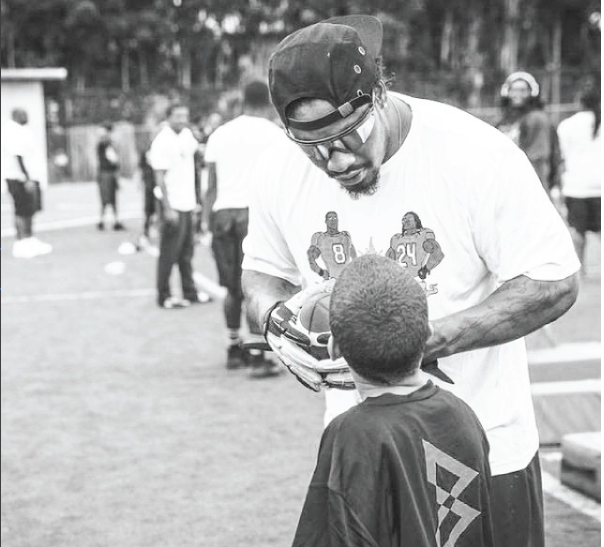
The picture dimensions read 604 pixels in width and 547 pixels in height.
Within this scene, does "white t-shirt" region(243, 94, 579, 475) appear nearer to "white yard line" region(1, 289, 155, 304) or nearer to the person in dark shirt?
the person in dark shirt

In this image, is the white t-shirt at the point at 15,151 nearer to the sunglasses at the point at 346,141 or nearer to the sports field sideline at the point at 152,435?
the sports field sideline at the point at 152,435

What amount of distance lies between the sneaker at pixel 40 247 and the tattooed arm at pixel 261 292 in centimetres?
1236

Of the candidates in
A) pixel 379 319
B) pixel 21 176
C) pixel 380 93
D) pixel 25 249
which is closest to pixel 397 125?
pixel 380 93

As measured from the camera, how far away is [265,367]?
24.5ft

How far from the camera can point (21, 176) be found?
42.1 ft

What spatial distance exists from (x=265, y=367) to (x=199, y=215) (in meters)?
8.16

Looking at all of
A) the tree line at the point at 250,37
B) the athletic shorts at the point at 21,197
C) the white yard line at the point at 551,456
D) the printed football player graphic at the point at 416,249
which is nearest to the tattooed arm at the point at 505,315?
the printed football player graphic at the point at 416,249

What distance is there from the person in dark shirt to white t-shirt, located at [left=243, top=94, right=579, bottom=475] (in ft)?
1.18

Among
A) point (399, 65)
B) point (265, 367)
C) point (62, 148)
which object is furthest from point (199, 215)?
point (399, 65)

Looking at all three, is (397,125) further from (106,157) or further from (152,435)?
(106,157)

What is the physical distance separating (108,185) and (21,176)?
444cm

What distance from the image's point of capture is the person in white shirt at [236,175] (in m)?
7.31

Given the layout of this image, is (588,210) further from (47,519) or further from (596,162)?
(47,519)

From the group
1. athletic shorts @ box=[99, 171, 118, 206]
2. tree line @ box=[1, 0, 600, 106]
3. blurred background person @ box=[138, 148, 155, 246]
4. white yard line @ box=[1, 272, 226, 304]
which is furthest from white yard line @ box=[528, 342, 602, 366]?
tree line @ box=[1, 0, 600, 106]
